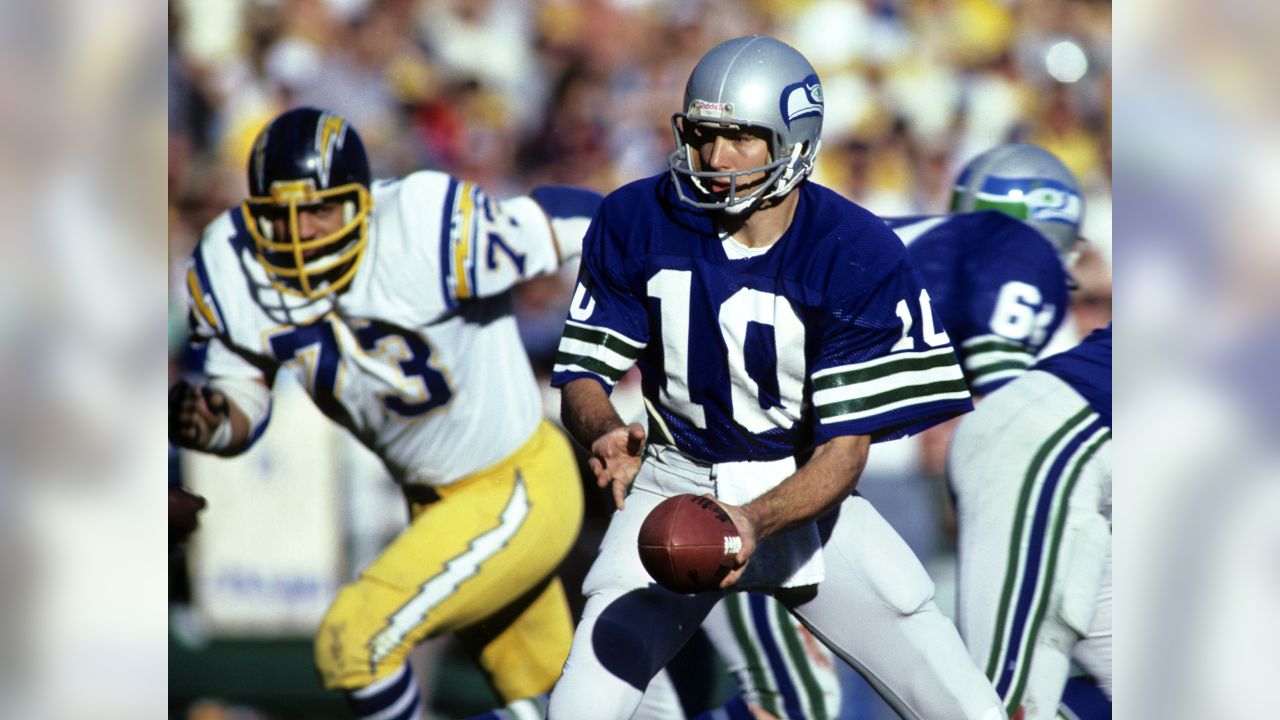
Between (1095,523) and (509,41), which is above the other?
(509,41)

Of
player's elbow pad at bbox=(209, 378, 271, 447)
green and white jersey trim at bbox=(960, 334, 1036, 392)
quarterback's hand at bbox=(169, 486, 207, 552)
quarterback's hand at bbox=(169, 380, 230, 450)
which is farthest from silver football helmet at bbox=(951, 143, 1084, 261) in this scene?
quarterback's hand at bbox=(169, 486, 207, 552)

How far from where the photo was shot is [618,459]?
6.83 ft

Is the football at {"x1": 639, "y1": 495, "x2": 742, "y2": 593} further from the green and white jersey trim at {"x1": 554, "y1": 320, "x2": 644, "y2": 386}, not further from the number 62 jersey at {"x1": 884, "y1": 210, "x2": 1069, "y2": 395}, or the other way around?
the number 62 jersey at {"x1": 884, "y1": 210, "x2": 1069, "y2": 395}

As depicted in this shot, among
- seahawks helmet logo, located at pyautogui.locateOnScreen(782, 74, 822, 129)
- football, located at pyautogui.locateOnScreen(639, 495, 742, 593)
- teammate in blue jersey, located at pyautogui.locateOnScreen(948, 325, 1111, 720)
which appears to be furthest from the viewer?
teammate in blue jersey, located at pyautogui.locateOnScreen(948, 325, 1111, 720)

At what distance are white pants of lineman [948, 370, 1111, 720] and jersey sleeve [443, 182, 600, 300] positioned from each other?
1028 millimetres

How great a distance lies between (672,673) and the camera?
10.4ft

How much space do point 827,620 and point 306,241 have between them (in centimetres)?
149

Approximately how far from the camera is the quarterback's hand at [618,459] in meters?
2.07

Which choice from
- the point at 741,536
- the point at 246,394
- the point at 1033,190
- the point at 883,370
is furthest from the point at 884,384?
the point at 246,394

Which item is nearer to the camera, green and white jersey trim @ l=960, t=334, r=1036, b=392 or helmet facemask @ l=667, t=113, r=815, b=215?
helmet facemask @ l=667, t=113, r=815, b=215

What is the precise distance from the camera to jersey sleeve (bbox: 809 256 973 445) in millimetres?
2217
